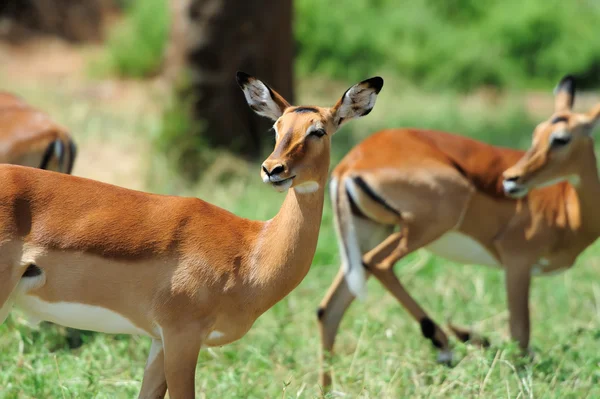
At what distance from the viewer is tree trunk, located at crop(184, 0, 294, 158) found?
25.9ft

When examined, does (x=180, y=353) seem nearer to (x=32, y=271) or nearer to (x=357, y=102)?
(x=32, y=271)

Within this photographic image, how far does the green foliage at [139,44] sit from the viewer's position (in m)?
11.6

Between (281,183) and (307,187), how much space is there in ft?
0.71

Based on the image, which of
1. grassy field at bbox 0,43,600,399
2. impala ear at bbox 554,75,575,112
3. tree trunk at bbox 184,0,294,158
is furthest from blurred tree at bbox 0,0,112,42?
impala ear at bbox 554,75,575,112

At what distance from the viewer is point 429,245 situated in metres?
5.03

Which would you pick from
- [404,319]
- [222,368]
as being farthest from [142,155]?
[222,368]

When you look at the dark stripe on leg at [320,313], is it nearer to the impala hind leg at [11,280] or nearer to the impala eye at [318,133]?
the impala eye at [318,133]

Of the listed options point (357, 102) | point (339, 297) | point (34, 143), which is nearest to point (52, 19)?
point (34, 143)

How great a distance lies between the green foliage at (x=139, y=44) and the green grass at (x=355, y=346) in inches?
143

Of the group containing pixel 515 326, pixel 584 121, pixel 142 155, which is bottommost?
pixel 142 155

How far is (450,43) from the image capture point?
12.9 m

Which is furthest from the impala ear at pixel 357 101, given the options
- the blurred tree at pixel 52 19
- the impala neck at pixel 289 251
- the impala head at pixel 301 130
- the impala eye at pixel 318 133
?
the blurred tree at pixel 52 19

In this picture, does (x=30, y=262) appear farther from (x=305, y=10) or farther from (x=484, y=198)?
(x=305, y=10)

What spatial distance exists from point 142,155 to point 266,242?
4699 mm
